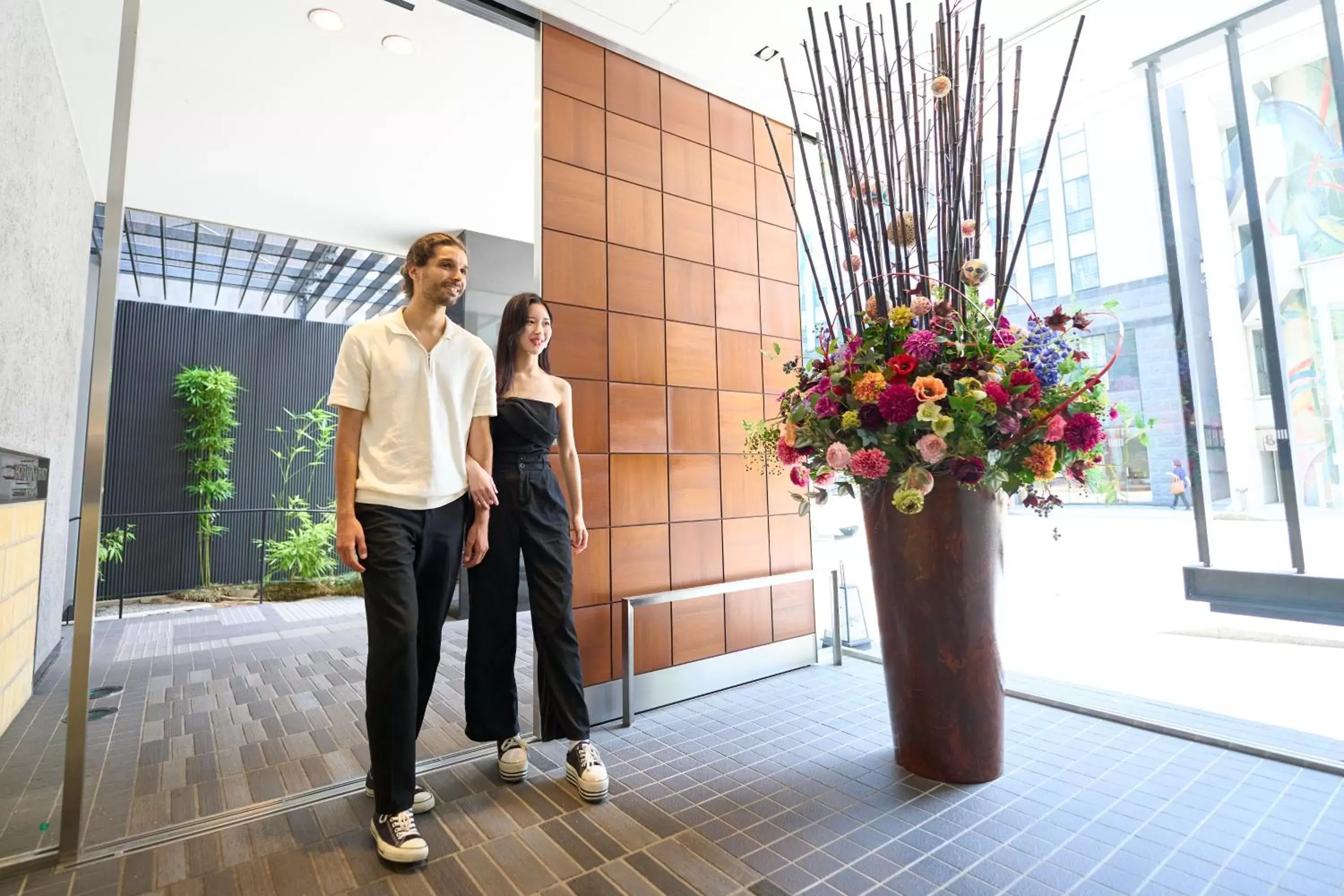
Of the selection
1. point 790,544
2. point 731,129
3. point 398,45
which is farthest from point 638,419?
point 398,45

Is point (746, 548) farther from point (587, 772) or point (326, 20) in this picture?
point (326, 20)

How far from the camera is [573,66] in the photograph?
2.91 meters

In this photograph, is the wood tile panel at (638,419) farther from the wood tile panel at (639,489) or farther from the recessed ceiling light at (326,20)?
the recessed ceiling light at (326,20)

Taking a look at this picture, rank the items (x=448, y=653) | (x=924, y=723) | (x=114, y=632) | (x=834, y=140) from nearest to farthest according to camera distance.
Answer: (x=924, y=723)
(x=834, y=140)
(x=448, y=653)
(x=114, y=632)

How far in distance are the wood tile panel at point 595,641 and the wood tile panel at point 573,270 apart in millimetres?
1321

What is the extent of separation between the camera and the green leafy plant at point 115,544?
20.4ft

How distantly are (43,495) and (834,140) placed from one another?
4.09 meters

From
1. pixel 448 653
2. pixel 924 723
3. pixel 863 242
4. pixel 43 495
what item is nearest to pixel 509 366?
pixel 863 242

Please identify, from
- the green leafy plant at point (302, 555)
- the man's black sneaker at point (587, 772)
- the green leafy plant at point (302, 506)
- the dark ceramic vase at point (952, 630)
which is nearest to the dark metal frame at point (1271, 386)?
the dark ceramic vase at point (952, 630)

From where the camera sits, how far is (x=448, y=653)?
395 cm

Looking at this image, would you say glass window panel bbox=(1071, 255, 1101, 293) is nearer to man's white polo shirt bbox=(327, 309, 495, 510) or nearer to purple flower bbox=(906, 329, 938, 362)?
purple flower bbox=(906, 329, 938, 362)

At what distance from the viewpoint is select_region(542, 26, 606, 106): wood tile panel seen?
284 cm

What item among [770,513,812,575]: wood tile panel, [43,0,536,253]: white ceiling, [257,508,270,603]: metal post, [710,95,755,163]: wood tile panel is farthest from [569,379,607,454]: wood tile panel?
[257,508,270,603]: metal post

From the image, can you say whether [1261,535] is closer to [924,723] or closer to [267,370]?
[924,723]
